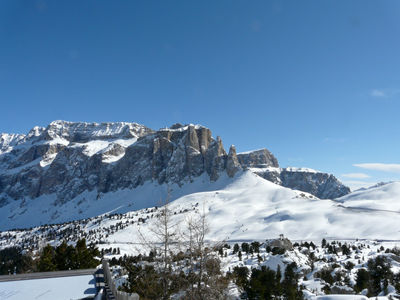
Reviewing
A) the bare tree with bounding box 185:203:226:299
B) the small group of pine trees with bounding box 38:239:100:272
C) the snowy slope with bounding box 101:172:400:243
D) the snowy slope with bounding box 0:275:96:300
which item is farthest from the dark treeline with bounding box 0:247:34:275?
the bare tree with bounding box 185:203:226:299

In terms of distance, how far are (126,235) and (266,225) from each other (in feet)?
276

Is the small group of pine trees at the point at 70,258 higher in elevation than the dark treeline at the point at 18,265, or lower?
higher

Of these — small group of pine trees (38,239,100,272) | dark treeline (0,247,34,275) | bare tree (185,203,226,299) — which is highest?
bare tree (185,203,226,299)

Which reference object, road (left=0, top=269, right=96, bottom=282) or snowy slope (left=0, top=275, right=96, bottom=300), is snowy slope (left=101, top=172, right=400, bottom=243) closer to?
road (left=0, top=269, right=96, bottom=282)

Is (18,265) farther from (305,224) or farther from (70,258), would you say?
(305,224)

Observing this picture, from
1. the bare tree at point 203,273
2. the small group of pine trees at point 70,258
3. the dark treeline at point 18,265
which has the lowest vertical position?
the dark treeline at point 18,265

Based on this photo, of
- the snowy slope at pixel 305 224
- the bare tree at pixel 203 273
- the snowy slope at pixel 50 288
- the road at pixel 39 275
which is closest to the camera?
the snowy slope at pixel 50 288

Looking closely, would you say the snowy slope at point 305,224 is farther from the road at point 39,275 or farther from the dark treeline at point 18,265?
the road at point 39,275

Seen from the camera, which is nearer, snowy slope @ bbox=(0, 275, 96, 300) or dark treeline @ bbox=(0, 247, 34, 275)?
snowy slope @ bbox=(0, 275, 96, 300)

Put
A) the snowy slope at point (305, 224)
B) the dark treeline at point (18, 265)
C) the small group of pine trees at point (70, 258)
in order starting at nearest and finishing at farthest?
the small group of pine trees at point (70, 258)
the dark treeline at point (18, 265)
the snowy slope at point (305, 224)

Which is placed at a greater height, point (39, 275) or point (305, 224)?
point (39, 275)

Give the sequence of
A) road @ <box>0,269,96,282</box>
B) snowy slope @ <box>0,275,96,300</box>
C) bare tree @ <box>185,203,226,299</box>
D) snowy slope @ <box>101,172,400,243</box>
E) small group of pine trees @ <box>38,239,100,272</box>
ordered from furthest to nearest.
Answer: snowy slope @ <box>101,172,400,243</box> → small group of pine trees @ <box>38,239,100,272</box> → road @ <box>0,269,96,282</box> → bare tree @ <box>185,203,226,299</box> → snowy slope @ <box>0,275,96,300</box>

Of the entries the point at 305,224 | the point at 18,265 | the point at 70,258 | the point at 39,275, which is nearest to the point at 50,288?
the point at 39,275

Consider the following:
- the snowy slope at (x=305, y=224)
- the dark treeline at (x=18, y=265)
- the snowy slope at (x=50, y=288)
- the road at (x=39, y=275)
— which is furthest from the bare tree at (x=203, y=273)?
the snowy slope at (x=305, y=224)
